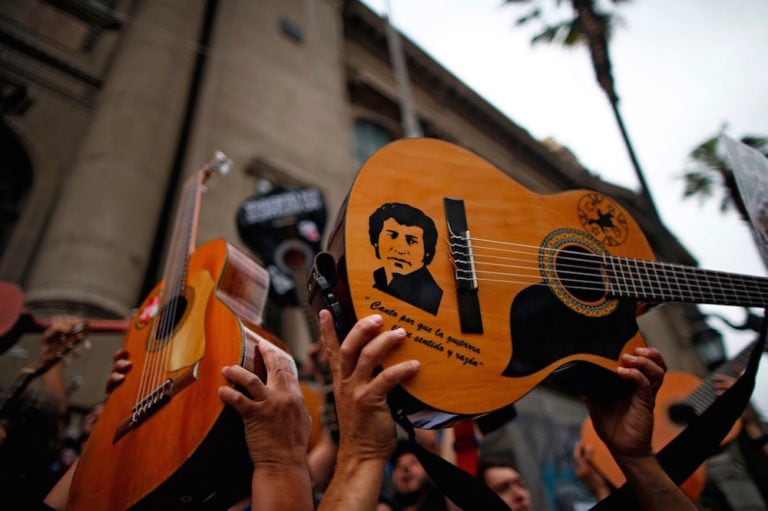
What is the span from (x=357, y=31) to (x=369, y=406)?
46.6 feet

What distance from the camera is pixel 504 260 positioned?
135 cm

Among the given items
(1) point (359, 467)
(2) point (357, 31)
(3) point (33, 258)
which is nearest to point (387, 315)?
(1) point (359, 467)

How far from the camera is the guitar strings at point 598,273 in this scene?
1.30 m

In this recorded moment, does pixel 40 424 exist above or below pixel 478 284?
below

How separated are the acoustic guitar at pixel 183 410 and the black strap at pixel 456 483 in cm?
52

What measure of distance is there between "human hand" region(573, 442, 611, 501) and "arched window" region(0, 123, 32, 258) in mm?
7060

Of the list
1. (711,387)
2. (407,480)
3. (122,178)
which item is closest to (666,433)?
(711,387)

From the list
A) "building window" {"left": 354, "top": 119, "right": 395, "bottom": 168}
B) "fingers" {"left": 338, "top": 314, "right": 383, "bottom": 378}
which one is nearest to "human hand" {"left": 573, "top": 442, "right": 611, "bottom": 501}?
"fingers" {"left": 338, "top": 314, "right": 383, "bottom": 378}

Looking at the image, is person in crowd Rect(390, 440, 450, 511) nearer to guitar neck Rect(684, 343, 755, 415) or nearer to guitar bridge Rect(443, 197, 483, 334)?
guitar neck Rect(684, 343, 755, 415)

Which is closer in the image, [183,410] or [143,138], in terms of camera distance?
[183,410]

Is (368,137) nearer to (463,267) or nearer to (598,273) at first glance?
(598,273)

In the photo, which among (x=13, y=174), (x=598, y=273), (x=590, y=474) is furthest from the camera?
(x=13, y=174)

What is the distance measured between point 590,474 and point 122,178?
5.96 m

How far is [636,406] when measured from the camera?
1.39 meters
